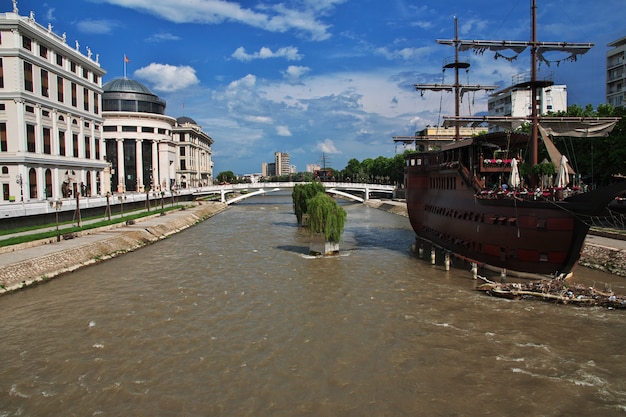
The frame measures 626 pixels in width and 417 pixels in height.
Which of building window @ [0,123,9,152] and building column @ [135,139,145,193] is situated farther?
building column @ [135,139,145,193]

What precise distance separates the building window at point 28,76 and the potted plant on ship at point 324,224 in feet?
122

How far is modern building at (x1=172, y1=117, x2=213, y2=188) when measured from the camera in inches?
5246

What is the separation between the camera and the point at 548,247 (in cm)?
2430

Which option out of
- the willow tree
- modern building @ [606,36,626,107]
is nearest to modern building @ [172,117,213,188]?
the willow tree

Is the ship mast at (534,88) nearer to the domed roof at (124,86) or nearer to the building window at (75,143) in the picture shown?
the building window at (75,143)

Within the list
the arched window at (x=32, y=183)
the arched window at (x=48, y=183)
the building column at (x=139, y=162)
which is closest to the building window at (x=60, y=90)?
the arched window at (x=48, y=183)

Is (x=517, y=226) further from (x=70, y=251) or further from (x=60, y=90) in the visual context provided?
(x=60, y=90)

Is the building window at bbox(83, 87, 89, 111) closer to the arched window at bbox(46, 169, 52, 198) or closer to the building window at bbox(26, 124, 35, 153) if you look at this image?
the building window at bbox(26, 124, 35, 153)

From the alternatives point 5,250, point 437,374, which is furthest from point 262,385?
point 5,250

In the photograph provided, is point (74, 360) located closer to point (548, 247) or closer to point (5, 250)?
point (5, 250)

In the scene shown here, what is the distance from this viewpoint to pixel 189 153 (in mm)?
136500

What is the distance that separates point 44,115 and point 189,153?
84116mm

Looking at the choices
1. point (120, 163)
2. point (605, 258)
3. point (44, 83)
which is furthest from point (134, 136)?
point (605, 258)

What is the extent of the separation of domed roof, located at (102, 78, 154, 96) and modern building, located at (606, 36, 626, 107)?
100 meters
